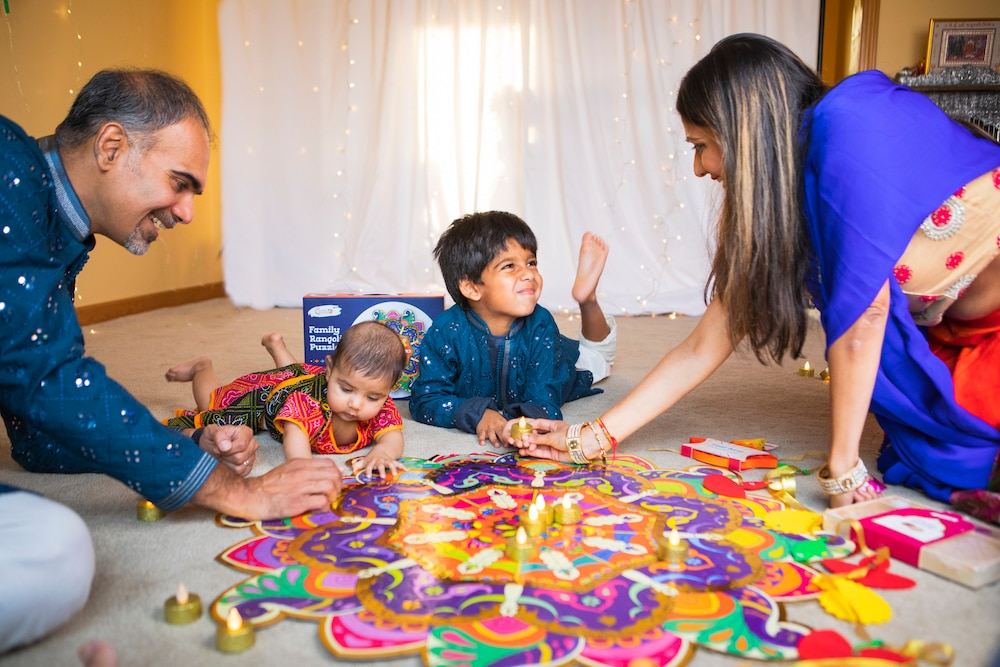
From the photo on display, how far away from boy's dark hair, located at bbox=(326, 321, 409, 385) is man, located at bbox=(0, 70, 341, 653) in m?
0.34

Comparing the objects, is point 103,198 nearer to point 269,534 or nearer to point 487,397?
point 269,534

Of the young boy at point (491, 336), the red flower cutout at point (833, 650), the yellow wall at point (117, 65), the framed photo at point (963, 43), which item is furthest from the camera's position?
the framed photo at point (963, 43)

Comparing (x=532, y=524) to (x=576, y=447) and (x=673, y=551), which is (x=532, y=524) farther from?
(x=576, y=447)

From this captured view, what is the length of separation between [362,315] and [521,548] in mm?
1478

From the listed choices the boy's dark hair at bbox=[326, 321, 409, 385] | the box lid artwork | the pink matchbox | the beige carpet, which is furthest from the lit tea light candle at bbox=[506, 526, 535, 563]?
the box lid artwork

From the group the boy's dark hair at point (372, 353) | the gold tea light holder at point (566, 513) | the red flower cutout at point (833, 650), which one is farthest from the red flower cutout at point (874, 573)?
Answer: the boy's dark hair at point (372, 353)

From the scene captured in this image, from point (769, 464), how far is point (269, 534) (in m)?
1.06

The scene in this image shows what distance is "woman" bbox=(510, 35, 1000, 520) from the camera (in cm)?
143

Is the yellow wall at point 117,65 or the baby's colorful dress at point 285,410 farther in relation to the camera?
the yellow wall at point 117,65

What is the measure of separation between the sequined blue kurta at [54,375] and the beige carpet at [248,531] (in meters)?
0.13

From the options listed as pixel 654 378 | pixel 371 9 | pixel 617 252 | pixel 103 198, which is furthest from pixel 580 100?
pixel 103 198

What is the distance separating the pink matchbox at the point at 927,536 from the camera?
1216 mm

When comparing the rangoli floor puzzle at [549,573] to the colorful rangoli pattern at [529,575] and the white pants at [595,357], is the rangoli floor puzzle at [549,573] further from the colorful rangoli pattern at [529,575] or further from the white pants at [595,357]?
the white pants at [595,357]

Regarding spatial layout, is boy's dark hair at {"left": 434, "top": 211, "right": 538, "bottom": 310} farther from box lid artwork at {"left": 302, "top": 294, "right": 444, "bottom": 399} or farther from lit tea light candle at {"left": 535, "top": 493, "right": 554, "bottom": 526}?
lit tea light candle at {"left": 535, "top": 493, "right": 554, "bottom": 526}
